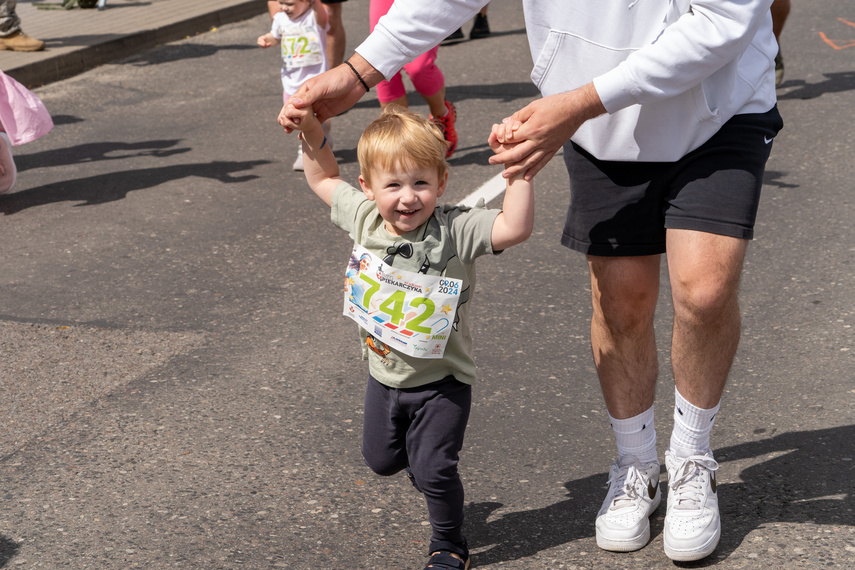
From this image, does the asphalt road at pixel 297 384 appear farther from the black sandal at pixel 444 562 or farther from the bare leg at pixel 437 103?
the bare leg at pixel 437 103

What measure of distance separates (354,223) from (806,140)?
4.87 m

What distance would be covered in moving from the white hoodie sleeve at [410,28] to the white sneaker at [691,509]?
137cm

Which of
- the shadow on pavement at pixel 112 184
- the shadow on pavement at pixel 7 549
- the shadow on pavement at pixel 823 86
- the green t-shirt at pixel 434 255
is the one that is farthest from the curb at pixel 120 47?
the green t-shirt at pixel 434 255

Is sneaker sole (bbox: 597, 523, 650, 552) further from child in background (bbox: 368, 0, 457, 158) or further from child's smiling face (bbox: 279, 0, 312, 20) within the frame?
child's smiling face (bbox: 279, 0, 312, 20)

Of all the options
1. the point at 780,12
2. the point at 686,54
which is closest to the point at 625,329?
the point at 686,54

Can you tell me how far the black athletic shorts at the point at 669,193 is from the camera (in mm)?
2611

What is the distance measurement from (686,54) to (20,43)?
27.5 ft

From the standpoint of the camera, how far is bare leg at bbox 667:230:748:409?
260cm

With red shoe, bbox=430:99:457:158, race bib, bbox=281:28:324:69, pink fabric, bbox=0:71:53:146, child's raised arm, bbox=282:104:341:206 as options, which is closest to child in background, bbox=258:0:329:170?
race bib, bbox=281:28:324:69

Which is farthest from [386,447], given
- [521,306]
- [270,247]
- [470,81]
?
[470,81]

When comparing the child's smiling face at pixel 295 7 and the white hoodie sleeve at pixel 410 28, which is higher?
the white hoodie sleeve at pixel 410 28

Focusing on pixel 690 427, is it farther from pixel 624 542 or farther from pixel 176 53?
pixel 176 53

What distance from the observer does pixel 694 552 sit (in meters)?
2.69

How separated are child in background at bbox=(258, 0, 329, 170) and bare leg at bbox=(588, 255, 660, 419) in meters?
3.83
